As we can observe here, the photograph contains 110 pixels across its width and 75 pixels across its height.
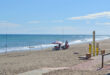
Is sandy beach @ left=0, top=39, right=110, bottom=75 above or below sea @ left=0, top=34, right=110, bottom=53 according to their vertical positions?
below

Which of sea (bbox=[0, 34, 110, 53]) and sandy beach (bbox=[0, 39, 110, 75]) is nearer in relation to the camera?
sandy beach (bbox=[0, 39, 110, 75])

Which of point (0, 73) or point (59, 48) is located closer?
point (0, 73)

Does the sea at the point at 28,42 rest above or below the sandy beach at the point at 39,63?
above

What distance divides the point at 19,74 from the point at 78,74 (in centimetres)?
274

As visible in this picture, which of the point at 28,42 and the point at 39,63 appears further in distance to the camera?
the point at 28,42

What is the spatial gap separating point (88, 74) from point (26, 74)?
2838mm

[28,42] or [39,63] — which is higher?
[28,42]

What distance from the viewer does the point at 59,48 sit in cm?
2523

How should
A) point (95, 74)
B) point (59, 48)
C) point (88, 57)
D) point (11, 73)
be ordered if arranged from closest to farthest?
point (95, 74)
point (11, 73)
point (88, 57)
point (59, 48)

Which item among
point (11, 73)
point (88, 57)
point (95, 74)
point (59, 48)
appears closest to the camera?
point (95, 74)

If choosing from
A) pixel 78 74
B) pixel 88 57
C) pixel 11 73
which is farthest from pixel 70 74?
pixel 88 57

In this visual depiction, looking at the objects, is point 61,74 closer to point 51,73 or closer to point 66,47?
Answer: point 51,73

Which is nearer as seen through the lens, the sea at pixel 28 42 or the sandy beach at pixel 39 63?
the sandy beach at pixel 39 63

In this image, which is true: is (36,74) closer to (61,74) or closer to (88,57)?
(61,74)
